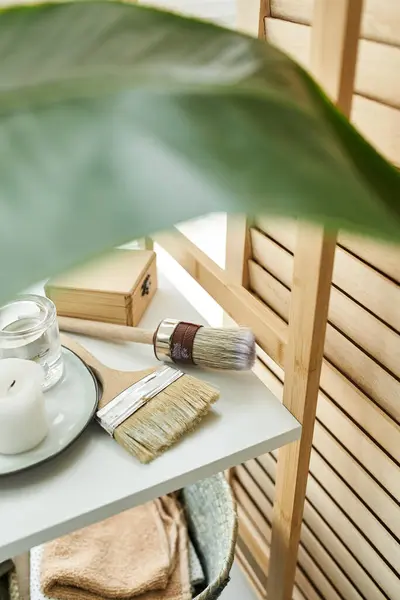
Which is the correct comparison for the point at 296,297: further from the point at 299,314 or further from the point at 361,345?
the point at 361,345

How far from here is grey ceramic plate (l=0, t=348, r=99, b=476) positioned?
2.28ft

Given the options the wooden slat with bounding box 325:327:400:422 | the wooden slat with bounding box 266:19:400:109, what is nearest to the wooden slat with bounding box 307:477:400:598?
the wooden slat with bounding box 325:327:400:422

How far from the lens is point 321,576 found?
1.05m

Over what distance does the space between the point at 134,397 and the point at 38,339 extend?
14 centimetres

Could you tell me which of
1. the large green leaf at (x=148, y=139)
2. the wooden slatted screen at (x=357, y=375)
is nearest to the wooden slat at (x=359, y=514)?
the wooden slatted screen at (x=357, y=375)

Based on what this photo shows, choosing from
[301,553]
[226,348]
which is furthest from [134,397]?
[301,553]

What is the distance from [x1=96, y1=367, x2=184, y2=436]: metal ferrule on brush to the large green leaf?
653mm

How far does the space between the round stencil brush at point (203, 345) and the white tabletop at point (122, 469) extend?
28 mm

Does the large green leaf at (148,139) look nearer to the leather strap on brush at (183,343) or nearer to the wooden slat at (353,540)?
the leather strap on brush at (183,343)

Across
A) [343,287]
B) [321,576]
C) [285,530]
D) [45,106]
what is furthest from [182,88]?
[321,576]

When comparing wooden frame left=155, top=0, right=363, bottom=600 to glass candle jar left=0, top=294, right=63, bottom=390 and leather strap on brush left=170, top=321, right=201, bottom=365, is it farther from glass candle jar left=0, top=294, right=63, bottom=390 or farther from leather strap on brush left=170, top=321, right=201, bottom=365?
glass candle jar left=0, top=294, right=63, bottom=390

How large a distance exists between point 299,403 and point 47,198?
719 millimetres

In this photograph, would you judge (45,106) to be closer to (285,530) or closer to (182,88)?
(182,88)

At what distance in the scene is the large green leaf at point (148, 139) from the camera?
0.07m
